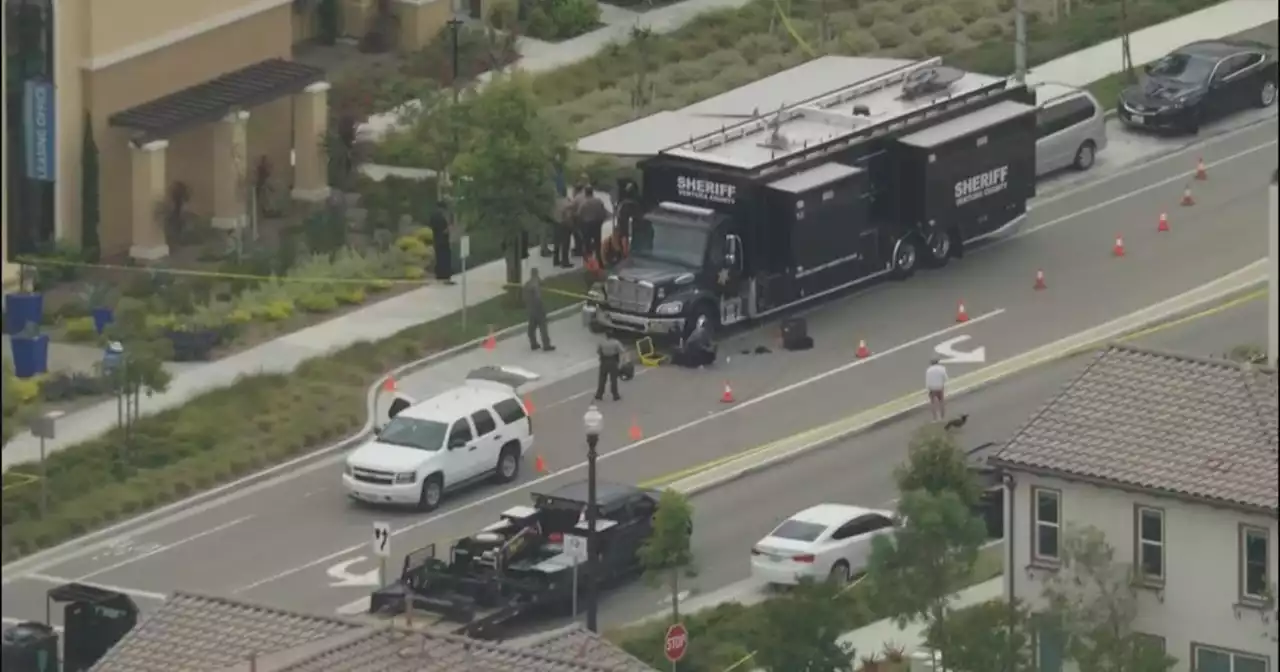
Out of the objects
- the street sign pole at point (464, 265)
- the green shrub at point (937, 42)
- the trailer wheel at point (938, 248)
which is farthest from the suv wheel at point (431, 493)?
the green shrub at point (937, 42)

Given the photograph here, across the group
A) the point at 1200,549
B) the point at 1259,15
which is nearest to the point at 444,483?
the point at 1200,549

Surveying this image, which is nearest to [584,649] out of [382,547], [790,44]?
[382,547]

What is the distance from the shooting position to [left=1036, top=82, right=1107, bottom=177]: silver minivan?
66.1 meters

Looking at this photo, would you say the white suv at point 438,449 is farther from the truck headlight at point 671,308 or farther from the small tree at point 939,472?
the small tree at point 939,472

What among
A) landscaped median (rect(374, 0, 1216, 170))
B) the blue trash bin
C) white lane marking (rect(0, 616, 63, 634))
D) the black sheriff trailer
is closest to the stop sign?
white lane marking (rect(0, 616, 63, 634))

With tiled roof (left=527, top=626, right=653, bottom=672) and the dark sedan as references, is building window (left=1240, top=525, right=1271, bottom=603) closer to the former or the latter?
tiled roof (left=527, top=626, right=653, bottom=672)

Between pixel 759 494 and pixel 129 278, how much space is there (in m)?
13.7

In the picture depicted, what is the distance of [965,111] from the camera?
202 feet

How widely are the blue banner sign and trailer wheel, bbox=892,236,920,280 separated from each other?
13.7 meters

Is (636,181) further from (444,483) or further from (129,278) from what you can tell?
(444,483)

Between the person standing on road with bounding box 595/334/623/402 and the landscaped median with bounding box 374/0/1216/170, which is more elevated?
the landscaped median with bounding box 374/0/1216/170

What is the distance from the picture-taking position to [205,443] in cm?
5350

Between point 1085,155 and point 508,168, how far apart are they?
12802 mm

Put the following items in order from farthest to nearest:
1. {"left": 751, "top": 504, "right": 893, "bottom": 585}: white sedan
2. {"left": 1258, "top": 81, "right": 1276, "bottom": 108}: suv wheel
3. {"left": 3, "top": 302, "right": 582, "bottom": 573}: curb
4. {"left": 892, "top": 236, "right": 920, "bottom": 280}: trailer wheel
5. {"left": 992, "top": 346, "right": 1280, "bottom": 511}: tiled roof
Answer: {"left": 1258, "top": 81, "right": 1276, "bottom": 108}: suv wheel
{"left": 892, "top": 236, "right": 920, "bottom": 280}: trailer wheel
{"left": 3, "top": 302, "right": 582, "bottom": 573}: curb
{"left": 751, "top": 504, "right": 893, "bottom": 585}: white sedan
{"left": 992, "top": 346, "right": 1280, "bottom": 511}: tiled roof
